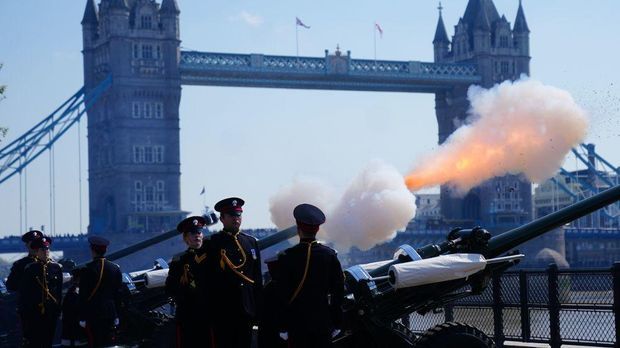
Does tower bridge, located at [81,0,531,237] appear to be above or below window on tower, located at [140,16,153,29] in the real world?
below

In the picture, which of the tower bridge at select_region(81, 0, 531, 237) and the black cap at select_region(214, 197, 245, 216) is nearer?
the black cap at select_region(214, 197, 245, 216)

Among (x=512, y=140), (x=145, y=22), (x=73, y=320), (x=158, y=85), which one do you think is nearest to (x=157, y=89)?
(x=158, y=85)

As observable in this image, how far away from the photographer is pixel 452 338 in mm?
11523

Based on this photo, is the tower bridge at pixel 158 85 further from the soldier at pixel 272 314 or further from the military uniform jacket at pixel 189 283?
the soldier at pixel 272 314

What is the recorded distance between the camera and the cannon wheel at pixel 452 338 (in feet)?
37.7

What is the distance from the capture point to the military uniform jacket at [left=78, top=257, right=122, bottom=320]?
14812 millimetres

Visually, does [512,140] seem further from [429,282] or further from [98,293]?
[429,282]

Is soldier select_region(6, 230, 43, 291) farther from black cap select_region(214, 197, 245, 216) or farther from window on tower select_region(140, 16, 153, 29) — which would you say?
window on tower select_region(140, 16, 153, 29)

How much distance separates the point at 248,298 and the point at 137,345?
560 cm

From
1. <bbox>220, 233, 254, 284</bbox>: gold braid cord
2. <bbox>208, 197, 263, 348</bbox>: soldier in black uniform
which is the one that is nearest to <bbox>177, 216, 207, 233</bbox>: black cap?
<bbox>208, 197, 263, 348</bbox>: soldier in black uniform

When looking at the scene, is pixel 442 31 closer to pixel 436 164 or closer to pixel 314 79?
pixel 314 79

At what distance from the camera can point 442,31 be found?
135250 mm

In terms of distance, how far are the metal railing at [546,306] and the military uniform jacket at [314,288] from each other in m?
4.31

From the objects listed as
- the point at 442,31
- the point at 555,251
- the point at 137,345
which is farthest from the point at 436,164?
the point at 442,31
